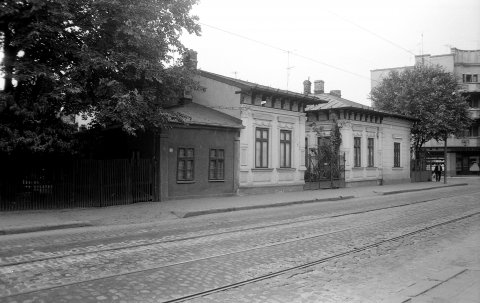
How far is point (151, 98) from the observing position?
1534 centimetres

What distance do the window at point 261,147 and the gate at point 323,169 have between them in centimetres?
416

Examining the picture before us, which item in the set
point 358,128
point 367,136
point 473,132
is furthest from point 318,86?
point 473,132

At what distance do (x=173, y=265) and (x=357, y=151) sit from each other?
24.9 m

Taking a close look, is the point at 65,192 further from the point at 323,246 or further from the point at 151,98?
the point at 323,246

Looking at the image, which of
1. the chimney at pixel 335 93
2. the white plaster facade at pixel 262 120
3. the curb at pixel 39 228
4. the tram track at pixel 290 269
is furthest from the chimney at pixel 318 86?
the curb at pixel 39 228

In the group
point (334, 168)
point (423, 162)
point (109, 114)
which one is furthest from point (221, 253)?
point (423, 162)

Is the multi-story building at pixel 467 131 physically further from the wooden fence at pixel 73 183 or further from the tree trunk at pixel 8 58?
the tree trunk at pixel 8 58

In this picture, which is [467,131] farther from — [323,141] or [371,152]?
[323,141]

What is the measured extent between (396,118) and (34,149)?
28.5 meters

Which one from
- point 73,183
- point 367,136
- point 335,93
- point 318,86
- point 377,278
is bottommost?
point 377,278

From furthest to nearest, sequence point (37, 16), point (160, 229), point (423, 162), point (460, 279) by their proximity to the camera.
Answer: point (423, 162) → point (37, 16) → point (160, 229) → point (460, 279)

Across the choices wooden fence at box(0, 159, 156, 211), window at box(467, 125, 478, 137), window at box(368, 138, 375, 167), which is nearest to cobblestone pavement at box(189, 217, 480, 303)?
wooden fence at box(0, 159, 156, 211)

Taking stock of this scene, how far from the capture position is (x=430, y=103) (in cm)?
3634

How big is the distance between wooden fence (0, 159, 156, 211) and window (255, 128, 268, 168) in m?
6.76
